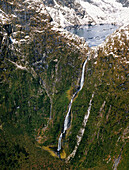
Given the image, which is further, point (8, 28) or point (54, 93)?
point (54, 93)

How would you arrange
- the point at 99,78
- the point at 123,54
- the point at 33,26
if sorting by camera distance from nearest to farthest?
the point at 123,54 → the point at 99,78 → the point at 33,26

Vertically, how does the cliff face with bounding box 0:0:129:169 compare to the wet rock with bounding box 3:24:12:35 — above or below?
below

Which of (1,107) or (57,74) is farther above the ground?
(57,74)

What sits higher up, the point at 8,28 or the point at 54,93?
the point at 8,28

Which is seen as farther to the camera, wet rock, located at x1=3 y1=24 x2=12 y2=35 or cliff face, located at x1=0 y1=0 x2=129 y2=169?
wet rock, located at x1=3 y1=24 x2=12 y2=35

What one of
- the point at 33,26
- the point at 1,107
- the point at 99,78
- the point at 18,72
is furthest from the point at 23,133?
the point at 33,26

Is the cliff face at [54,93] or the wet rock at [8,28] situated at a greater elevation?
the wet rock at [8,28]

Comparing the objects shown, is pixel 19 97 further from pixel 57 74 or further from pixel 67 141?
pixel 67 141

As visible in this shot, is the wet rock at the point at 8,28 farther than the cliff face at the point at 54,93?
Yes
